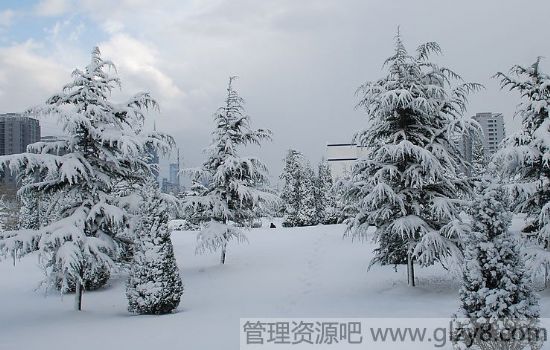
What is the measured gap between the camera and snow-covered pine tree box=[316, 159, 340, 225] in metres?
49.6

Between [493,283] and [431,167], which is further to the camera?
[431,167]

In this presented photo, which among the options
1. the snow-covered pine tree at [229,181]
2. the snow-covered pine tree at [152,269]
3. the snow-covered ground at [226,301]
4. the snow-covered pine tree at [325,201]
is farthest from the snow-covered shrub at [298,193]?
the snow-covered pine tree at [152,269]

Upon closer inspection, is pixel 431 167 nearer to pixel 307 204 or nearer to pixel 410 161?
pixel 410 161

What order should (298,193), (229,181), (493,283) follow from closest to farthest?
1. (493,283)
2. (229,181)
3. (298,193)

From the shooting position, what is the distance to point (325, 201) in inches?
2179

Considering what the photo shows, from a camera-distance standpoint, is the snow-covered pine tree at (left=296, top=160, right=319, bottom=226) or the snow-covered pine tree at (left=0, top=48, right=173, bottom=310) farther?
the snow-covered pine tree at (left=296, top=160, right=319, bottom=226)

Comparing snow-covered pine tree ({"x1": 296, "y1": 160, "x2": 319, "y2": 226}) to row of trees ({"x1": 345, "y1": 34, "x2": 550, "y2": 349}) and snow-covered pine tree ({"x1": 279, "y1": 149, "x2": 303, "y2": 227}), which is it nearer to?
snow-covered pine tree ({"x1": 279, "y1": 149, "x2": 303, "y2": 227})

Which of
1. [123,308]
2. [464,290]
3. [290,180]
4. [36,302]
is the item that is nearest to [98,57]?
[123,308]

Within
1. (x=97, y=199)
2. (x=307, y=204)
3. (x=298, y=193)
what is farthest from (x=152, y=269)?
(x=298, y=193)

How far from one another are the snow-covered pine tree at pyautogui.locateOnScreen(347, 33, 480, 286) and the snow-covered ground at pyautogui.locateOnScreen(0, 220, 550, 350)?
1701 millimetres

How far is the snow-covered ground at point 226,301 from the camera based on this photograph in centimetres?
973

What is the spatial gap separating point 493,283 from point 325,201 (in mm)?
48472

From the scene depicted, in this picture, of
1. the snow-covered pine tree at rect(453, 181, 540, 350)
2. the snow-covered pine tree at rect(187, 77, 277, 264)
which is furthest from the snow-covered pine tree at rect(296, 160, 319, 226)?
the snow-covered pine tree at rect(453, 181, 540, 350)

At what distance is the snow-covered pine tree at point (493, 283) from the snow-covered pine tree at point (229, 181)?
1283cm
